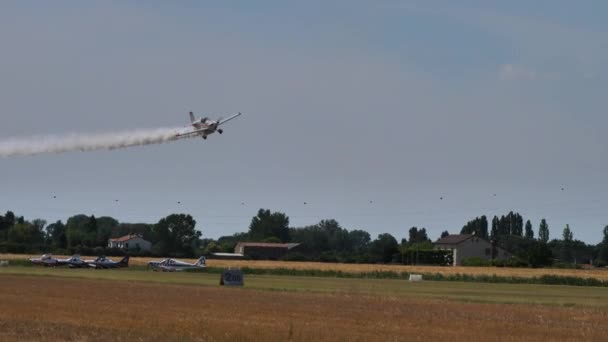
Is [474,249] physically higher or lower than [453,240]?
lower

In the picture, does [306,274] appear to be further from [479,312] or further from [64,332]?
[64,332]

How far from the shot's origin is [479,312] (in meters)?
37.7

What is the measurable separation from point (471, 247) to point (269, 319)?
147 m

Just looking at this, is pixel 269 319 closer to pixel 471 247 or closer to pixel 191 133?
pixel 191 133

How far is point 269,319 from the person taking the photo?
105 ft

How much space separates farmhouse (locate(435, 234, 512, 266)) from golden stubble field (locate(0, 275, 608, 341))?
129421 mm

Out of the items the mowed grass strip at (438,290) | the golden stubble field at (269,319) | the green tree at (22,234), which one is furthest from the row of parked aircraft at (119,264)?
the green tree at (22,234)

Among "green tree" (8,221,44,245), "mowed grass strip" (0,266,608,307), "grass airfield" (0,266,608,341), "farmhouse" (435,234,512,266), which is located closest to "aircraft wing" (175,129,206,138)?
"mowed grass strip" (0,266,608,307)

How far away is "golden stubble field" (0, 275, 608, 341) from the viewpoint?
26609 millimetres

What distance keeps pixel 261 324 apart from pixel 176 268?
7401cm

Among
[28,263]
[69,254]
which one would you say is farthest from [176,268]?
[69,254]

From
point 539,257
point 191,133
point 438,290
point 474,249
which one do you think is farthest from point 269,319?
point 474,249

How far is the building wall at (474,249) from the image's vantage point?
567 ft

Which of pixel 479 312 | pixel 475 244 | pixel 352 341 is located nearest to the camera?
pixel 352 341
